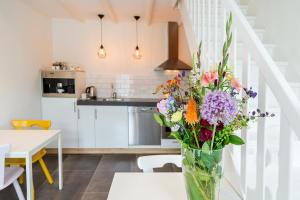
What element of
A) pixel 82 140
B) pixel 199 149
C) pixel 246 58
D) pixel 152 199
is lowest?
pixel 82 140

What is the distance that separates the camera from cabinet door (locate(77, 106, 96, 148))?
399 centimetres

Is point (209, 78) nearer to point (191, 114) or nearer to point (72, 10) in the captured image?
point (191, 114)

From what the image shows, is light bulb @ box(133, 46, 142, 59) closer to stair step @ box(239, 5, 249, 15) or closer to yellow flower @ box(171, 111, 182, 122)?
stair step @ box(239, 5, 249, 15)

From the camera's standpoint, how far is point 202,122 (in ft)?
2.58

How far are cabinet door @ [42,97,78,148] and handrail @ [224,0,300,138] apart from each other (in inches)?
135

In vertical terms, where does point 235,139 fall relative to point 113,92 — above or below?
below

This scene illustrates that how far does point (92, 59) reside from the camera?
4535mm

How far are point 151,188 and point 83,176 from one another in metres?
2.22

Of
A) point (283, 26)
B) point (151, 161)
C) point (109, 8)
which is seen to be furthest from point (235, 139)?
point (109, 8)

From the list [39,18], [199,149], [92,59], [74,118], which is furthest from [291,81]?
[39,18]

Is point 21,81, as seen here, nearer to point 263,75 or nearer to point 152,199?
point 152,199

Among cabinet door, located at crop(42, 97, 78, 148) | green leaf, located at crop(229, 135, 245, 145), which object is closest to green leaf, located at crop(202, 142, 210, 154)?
green leaf, located at crop(229, 135, 245, 145)

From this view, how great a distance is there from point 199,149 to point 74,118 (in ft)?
11.5

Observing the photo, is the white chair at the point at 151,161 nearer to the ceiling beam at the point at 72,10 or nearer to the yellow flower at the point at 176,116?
the yellow flower at the point at 176,116
